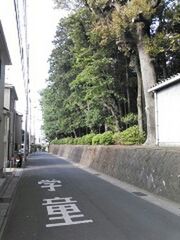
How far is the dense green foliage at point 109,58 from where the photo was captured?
22.6 meters

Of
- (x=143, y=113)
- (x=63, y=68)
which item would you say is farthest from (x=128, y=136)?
(x=63, y=68)

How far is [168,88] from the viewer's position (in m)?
20.0

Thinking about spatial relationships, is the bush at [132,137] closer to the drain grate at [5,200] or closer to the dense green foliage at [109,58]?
the dense green foliage at [109,58]

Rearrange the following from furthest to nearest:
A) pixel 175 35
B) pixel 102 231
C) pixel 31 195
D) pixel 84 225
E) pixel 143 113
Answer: pixel 143 113
pixel 175 35
pixel 31 195
pixel 84 225
pixel 102 231

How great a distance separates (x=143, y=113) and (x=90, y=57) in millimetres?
6624

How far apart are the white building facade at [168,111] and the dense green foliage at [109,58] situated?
2.85 m

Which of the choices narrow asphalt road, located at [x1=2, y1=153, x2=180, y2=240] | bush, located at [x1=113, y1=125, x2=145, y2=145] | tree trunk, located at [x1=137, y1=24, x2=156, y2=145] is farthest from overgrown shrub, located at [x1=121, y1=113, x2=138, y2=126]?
narrow asphalt road, located at [x1=2, y1=153, x2=180, y2=240]

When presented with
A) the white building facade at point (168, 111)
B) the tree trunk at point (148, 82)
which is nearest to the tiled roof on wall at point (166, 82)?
the white building facade at point (168, 111)

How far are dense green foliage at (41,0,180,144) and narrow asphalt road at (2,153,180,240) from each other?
34.7ft

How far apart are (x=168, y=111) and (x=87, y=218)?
11.3 meters

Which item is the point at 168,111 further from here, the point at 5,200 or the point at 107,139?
the point at 107,139

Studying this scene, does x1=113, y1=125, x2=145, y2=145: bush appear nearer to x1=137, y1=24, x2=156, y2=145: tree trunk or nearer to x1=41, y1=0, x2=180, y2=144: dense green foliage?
x1=41, y1=0, x2=180, y2=144: dense green foliage

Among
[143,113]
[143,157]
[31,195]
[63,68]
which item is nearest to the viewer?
[31,195]

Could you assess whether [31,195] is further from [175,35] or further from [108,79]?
[108,79]
